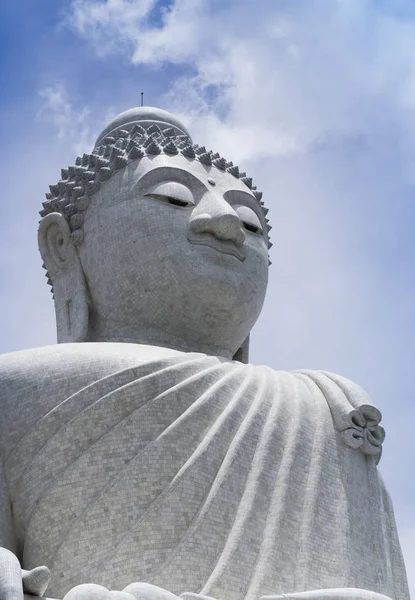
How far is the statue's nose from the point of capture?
1119cm

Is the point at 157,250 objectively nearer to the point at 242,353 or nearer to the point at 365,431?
the point at 242,353

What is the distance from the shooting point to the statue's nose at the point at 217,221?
1119cm

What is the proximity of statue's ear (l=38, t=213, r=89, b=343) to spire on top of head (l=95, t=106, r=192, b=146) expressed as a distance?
5.00 ft

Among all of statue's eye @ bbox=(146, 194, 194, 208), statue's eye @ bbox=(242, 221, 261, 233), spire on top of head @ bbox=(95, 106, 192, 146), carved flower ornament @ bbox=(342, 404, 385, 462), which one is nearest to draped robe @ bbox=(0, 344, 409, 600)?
carved flower ornament @ bbox=(342, 404, 385, 462)

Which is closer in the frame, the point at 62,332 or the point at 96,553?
the point at 96,553

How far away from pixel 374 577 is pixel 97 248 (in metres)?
4.11

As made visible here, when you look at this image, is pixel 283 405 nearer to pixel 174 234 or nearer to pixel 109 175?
pixel 174 234

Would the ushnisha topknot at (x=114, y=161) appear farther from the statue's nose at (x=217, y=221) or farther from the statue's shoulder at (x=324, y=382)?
the statue's shoulder at (x=324, y=382)

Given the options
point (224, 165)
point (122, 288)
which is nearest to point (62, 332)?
point (122, 288)

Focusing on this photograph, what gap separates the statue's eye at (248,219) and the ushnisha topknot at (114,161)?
0.56 metres

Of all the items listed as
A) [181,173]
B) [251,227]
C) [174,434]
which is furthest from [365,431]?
[181,173]

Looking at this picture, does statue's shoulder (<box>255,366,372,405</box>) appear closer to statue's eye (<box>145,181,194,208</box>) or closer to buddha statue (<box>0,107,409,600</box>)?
buddha statue (<box>0,107,409,600</box>)

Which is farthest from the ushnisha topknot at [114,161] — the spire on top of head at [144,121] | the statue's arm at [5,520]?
the statue's arm at [5,520]

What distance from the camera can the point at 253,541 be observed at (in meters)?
9.13
